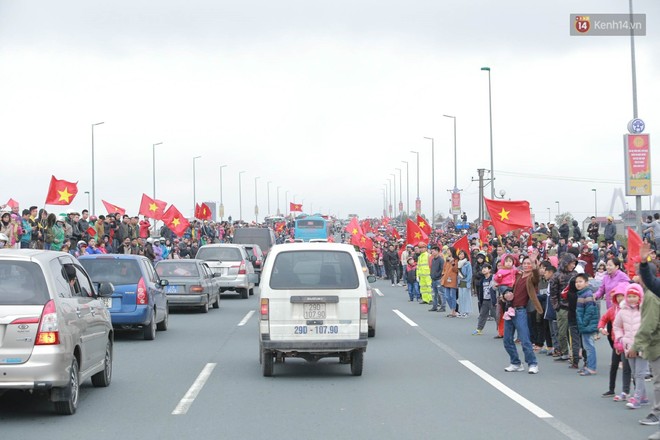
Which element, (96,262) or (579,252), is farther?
(579,252)

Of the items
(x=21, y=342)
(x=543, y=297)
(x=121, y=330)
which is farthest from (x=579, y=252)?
(x=21, y=342)

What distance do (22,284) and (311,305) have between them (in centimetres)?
442

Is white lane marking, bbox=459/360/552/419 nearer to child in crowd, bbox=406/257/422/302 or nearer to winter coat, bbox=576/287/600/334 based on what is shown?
winter coat, bbox=576/287/600/334

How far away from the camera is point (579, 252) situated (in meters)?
27.7

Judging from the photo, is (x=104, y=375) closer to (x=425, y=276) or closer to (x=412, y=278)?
(x=425, y=276)

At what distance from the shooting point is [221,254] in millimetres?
32750

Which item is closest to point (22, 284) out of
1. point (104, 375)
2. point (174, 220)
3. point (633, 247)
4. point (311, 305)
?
point (104, 375)

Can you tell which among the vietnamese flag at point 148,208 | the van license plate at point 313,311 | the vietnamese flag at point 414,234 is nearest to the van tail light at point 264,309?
the van license plate at point 313,311

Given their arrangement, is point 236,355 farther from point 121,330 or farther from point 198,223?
point 198,223

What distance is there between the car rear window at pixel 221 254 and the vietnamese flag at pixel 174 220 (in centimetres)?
1098

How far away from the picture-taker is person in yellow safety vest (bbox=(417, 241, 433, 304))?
3055 cm

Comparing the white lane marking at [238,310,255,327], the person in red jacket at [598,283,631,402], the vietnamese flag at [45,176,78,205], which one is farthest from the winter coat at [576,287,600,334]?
the vietnamese flag at [45,176,78,205]

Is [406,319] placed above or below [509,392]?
below

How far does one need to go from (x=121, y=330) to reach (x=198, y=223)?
3060 centimetres
